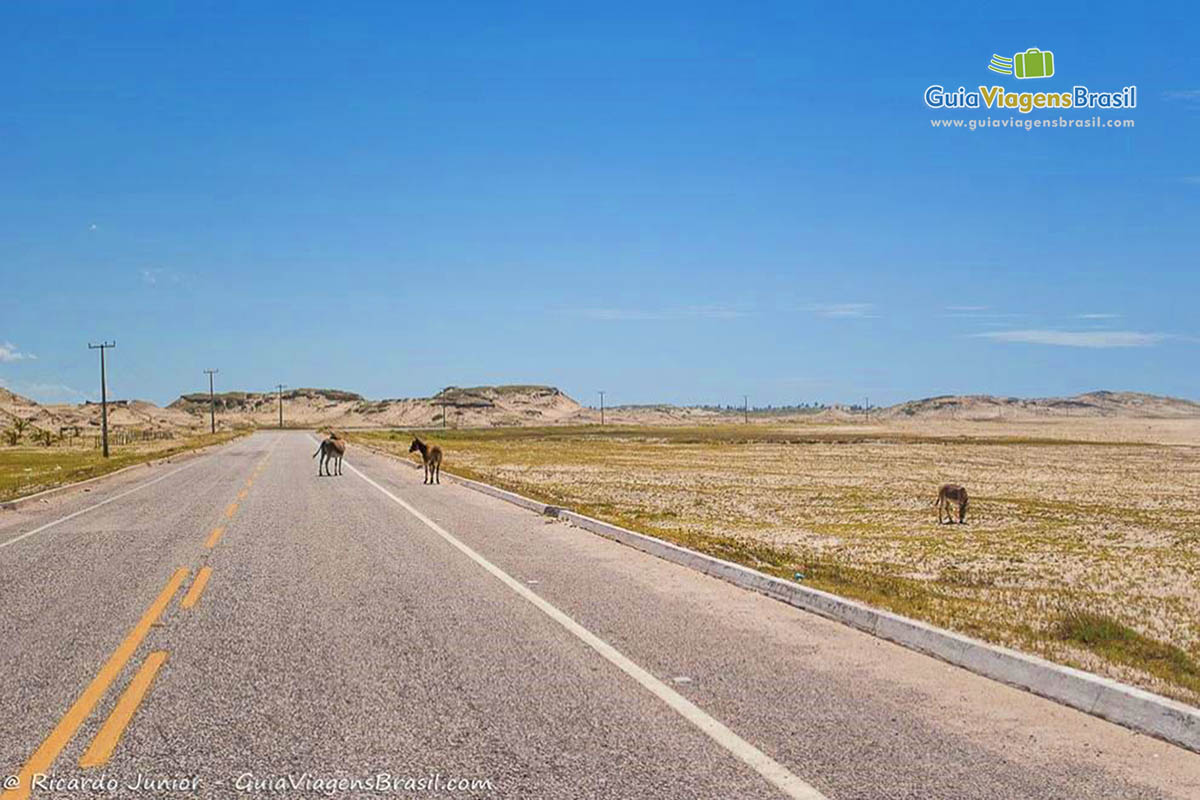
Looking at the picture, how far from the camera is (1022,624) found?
1040 centimetres

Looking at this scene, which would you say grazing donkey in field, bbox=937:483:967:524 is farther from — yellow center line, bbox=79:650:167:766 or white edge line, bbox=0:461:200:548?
yellow center line, bbox=79:650:167:766

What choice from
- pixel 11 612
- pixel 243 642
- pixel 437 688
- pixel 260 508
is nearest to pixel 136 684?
→ pixel 243 642

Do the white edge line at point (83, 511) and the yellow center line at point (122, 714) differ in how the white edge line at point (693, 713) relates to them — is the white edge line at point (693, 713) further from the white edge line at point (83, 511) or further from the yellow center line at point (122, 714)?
the white edge line at point (83, 511)

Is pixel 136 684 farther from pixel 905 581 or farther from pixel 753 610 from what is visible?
pixel 905 581

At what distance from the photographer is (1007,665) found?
8.12 metres

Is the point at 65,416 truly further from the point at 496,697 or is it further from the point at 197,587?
the point at 496,697

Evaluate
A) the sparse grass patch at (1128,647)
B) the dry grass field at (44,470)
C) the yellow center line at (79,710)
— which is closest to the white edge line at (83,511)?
the dry grass field at (44,470)

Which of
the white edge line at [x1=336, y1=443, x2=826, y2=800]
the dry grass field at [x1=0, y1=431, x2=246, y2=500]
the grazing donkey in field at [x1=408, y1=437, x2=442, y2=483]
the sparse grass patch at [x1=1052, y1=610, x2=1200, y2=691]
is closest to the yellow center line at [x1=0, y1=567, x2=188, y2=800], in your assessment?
the white edge line at [x1=336, y1=443, x2=826, y2=800]

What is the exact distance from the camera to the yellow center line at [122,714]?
19.9 ft

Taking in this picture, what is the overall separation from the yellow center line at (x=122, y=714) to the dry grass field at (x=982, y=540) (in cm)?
706

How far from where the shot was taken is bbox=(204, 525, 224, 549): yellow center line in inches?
665

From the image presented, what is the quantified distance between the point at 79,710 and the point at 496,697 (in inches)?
A: 112

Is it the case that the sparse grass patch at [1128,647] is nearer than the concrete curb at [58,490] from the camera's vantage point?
Yes

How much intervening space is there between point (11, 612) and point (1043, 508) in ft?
86.4
